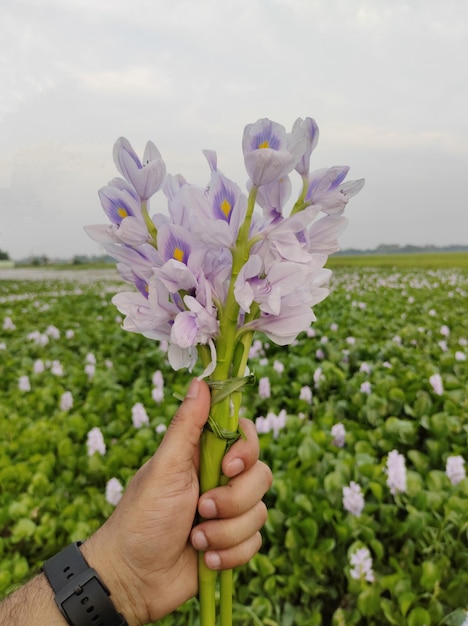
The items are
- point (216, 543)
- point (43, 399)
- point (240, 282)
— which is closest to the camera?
point (240, 282)

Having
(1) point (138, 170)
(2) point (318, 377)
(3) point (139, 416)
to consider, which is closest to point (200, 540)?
(1) point (138, 170)

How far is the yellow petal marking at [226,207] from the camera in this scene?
1042 millimetres

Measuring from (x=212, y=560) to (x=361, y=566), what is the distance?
106 cm

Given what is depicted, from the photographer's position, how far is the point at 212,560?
1.25 meters

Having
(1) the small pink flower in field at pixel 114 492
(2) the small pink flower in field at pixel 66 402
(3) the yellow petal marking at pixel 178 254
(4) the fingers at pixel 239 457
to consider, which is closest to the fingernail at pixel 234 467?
(4) the fingers at pixel 239 457

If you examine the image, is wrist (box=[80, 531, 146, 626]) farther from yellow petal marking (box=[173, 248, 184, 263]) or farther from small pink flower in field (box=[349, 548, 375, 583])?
small pink flower in field (box=[349, 548, 375, 583])

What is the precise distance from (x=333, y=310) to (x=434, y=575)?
5.31 m

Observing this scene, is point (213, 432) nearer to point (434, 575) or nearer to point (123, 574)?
point (123, 574)

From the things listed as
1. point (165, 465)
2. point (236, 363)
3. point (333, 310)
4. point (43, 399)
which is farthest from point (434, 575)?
point (333, 310)

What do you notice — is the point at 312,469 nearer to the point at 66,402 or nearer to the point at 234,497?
the point at 234,497

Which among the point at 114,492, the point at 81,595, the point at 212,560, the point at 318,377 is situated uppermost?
the point at 212,560

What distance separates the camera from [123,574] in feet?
4.74

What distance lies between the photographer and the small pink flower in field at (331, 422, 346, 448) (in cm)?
298

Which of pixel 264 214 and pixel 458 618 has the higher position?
pixel 264 214
